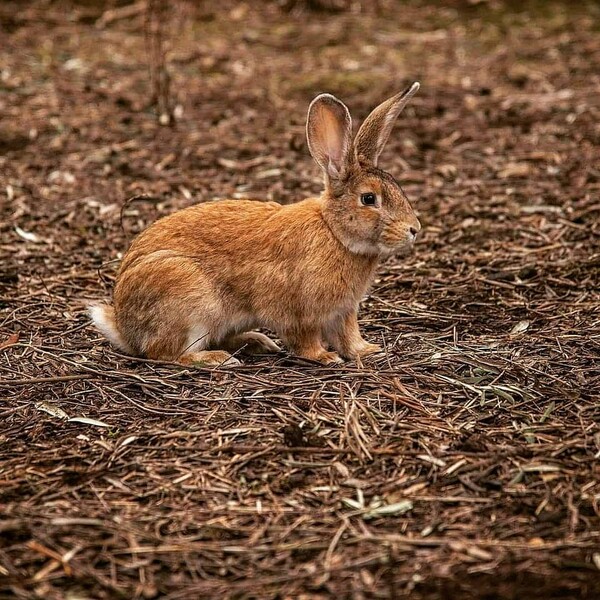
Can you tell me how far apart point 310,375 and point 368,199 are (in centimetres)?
100

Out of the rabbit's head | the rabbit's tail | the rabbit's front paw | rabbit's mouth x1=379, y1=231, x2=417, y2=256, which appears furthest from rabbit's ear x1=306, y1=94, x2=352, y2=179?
the rabbit's tail

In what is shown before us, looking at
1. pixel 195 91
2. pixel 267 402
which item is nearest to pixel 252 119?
pixel 195 91

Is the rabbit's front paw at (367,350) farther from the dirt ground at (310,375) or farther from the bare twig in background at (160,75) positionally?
the bare twig in background at (160,75)

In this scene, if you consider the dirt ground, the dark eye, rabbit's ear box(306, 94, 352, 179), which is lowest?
the dirt ground

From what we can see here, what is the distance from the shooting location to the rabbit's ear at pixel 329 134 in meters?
6.14

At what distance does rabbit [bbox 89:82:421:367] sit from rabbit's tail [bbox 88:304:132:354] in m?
0.04

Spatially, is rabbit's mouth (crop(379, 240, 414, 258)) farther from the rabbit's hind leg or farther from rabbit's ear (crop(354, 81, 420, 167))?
the rabbit's hind leg

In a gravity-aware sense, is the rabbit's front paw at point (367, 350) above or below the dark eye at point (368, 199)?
below

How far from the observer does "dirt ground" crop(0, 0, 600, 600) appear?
4293 mm

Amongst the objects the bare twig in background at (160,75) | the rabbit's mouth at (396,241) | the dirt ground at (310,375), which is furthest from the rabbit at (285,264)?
the bare twig in background at (160,75)

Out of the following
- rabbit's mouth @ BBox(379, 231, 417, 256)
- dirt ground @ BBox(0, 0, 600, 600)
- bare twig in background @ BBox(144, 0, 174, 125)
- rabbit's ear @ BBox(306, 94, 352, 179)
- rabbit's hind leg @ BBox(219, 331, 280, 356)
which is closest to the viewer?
dirt ground @ BBox(0, 0, 600, 600)

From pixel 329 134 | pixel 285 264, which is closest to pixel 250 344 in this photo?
pixel 285 264

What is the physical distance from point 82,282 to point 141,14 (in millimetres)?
7902

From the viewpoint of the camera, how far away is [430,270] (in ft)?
25.4
